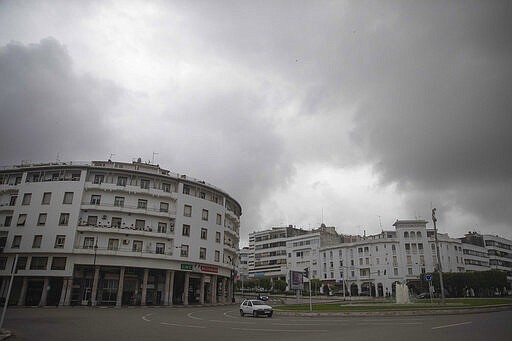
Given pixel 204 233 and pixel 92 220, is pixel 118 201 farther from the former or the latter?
pixel 204 233

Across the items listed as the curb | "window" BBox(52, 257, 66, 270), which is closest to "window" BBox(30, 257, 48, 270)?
"window" BBox(52, 257, 66, 270)

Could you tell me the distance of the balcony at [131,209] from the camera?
160ft

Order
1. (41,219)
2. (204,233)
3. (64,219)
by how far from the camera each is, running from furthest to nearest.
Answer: (204,233) → (41,219) → (64,219)

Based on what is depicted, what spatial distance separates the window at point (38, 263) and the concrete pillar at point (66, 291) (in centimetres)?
308

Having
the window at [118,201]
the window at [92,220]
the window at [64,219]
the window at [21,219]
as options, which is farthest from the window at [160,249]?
the window at [21,219]

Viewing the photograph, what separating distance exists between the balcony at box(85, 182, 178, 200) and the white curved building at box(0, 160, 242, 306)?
4.8 inches

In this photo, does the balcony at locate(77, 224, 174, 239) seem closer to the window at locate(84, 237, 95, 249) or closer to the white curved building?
the white curved building

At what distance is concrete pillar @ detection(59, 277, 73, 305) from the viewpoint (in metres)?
45.1

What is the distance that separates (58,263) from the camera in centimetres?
4625

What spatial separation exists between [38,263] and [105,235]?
27.0 feet

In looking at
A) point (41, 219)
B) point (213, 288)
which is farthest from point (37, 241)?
point (213, 288)

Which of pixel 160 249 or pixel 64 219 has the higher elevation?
pixel 64 219

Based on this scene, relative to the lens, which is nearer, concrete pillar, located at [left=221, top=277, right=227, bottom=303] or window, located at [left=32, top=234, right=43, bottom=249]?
window, located at [left=32, top=234, right=43, bottom=249]

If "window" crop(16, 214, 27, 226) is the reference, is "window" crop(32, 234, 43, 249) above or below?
below
